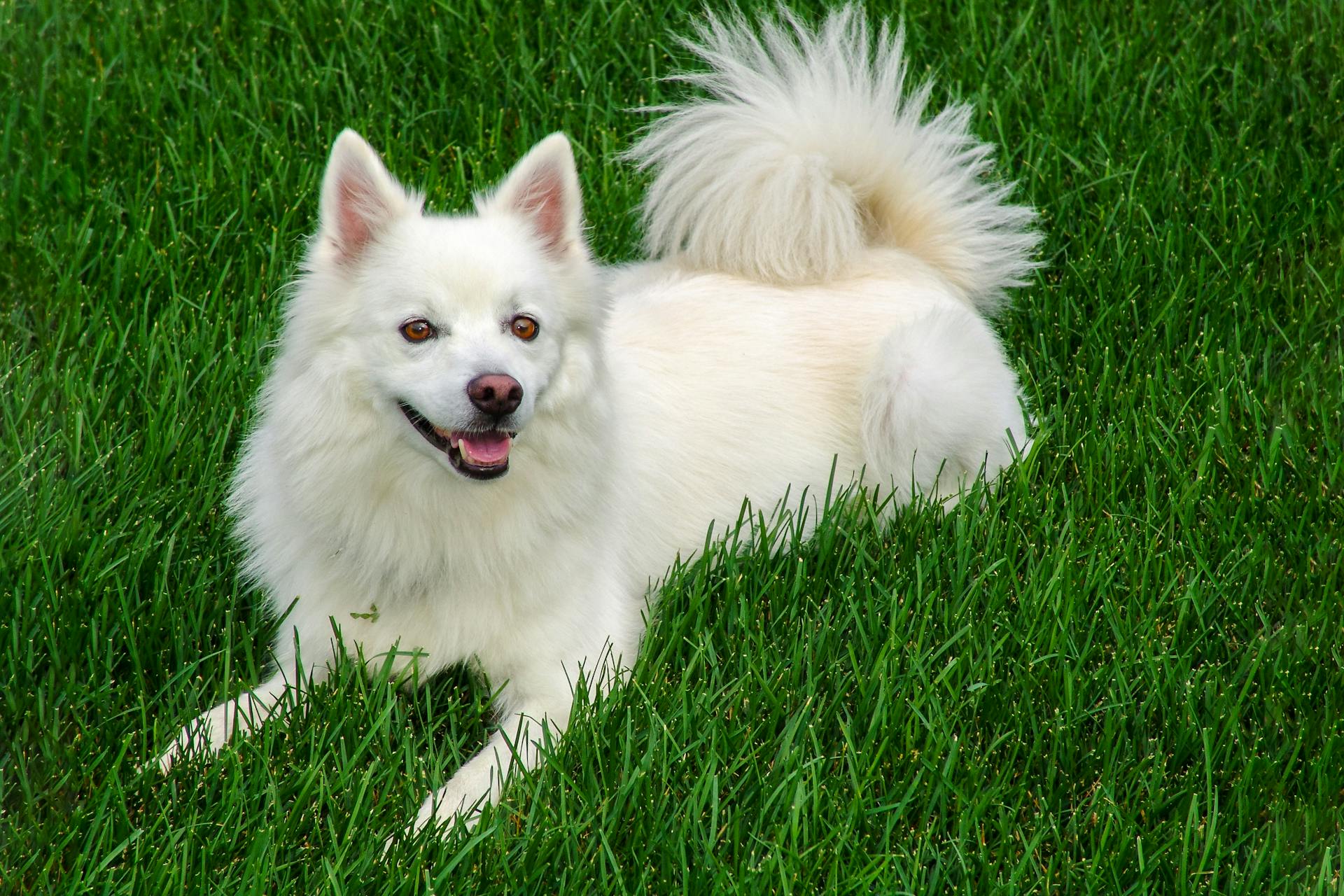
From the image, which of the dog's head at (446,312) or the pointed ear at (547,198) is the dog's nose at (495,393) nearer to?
the dog's head at (446,312)

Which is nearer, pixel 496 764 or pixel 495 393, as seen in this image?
pixel 495 393

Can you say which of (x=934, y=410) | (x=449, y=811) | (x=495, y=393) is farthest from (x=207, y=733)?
(x=934, y=410)

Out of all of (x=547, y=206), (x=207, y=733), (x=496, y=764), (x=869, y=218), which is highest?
(x=869, y=218)

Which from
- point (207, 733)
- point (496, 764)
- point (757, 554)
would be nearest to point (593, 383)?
point (757, 554)

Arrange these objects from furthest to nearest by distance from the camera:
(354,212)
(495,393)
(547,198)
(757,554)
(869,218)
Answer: (869,218) → (757,554) → (547,198) → (354,212) → (495,393)

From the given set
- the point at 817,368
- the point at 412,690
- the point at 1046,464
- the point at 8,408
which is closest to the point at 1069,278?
the point at 1046,464

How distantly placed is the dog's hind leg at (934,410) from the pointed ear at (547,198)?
1068mm

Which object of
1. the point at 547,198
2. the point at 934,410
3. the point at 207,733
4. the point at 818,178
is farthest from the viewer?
the point at 818,178

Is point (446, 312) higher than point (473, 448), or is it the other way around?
point (446, 312)

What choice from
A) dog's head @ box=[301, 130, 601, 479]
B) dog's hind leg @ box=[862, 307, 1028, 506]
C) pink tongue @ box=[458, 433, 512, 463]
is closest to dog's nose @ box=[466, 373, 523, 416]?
dog's head @ box=[301, 130, 601, 479]

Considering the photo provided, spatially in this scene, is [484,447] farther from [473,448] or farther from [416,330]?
[416,330]

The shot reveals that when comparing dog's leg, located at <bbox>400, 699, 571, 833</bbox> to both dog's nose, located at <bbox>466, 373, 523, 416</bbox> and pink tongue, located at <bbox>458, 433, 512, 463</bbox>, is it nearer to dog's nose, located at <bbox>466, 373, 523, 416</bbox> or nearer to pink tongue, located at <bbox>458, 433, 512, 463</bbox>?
pink tongue, located at <bbox>458, 433, 512, 463</bbox>

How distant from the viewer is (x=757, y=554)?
3408mm

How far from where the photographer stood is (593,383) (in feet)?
9.68
